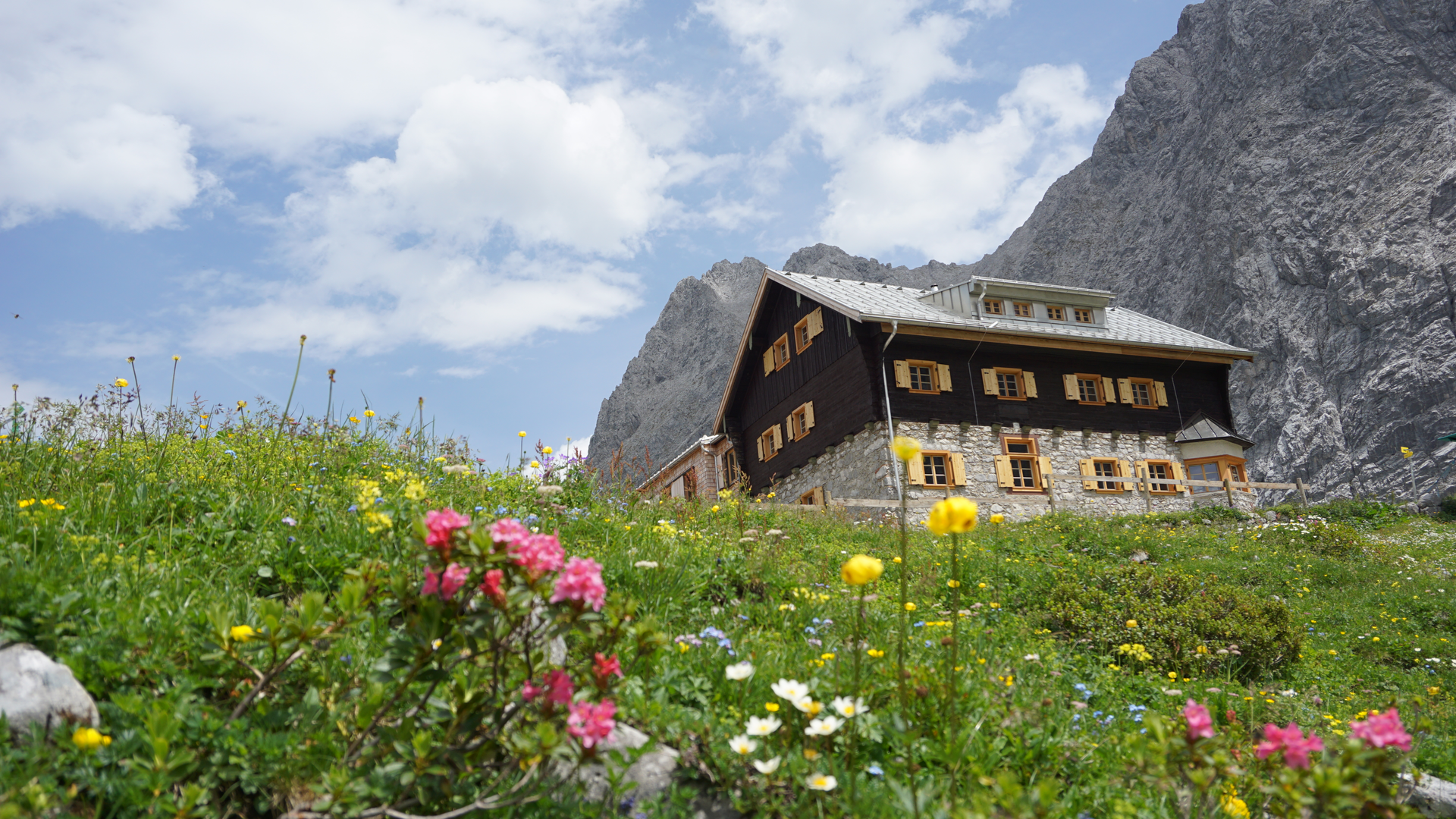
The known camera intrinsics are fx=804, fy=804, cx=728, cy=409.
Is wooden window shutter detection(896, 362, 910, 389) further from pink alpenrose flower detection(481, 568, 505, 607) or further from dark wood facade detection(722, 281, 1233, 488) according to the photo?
pink alpenrose flower detection(481, 568, 505, 607)

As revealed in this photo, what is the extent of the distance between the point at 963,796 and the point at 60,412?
300 inches

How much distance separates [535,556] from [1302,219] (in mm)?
73138

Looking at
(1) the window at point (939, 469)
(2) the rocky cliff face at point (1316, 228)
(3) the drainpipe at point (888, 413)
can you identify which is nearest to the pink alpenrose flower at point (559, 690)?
(3) the drainpipe at point (888, 413)

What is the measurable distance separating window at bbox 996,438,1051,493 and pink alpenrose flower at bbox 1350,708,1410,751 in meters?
21.9

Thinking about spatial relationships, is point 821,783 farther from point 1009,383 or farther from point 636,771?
point 1009,383

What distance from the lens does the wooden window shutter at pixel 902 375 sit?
23.4 metres

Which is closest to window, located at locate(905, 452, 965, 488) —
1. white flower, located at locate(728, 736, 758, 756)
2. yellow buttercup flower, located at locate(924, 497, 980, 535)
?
white flower, located at locate(728, 736, 758, 756)

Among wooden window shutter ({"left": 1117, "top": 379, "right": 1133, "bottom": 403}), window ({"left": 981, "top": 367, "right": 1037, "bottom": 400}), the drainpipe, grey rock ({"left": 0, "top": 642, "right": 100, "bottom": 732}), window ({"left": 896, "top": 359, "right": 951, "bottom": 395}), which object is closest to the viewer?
grey rock ({"left": 0, "top": 642, "right": 100, "bottom": 732})

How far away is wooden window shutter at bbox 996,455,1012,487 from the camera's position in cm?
2364

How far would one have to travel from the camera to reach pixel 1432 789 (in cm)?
486

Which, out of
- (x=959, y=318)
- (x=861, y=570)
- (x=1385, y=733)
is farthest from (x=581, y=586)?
(x=959, y=318)

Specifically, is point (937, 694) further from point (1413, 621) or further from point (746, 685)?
point (1413, 621)

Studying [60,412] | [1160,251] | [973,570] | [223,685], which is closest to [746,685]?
[223,685]

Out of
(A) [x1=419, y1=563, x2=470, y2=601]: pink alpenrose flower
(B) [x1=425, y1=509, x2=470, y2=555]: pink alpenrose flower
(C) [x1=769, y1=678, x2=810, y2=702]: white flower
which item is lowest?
(C) [x1=769, y1=678, x2=810, y2=702]: white flower
